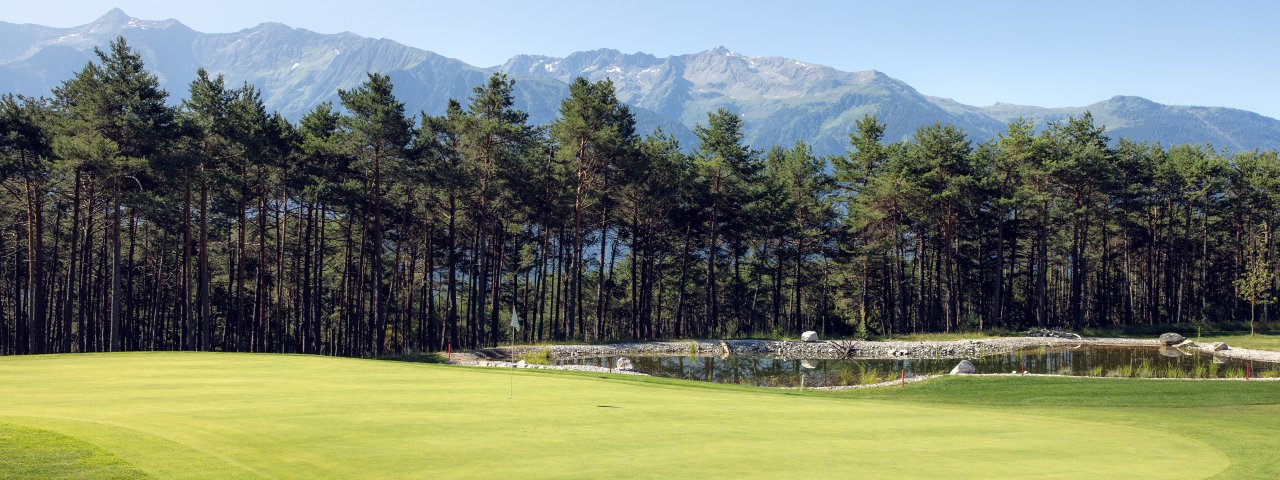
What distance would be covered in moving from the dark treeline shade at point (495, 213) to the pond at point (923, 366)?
9838 millimetres

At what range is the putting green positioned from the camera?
10734mm

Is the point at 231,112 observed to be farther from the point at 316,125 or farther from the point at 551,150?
the point at 551,150

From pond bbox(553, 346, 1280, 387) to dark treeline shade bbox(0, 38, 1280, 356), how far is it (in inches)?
387

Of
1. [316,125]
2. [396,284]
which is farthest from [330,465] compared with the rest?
[396,284]

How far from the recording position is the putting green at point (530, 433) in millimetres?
10734

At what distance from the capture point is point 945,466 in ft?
37.6

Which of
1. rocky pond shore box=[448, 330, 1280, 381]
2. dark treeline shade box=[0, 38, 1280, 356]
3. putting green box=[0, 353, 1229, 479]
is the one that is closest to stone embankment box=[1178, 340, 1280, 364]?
rocky pond shore box=[448, 330, 1280, 381]

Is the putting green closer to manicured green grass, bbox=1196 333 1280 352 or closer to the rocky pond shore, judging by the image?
the rocky pond shore

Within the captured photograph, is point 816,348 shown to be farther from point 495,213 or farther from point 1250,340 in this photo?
point 1250,340

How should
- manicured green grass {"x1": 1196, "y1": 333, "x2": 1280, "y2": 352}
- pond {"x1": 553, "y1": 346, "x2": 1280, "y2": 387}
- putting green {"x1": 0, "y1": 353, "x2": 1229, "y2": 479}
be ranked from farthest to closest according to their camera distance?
manicured green grass {"x1": 1196, "y1": 333, "x2": 1280, "y2": 352} < pond {"x1": 553, "y1": 346, "x2": 1280, "y2": 387} < putting green {"x1": 0, "y1": 353, "x2": 1229, "y2": 479}

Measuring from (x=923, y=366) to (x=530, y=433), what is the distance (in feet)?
112

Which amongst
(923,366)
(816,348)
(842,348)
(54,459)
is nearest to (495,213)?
(816,348)

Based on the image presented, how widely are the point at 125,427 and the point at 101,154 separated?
2806cm

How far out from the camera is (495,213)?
53656 millimetres
